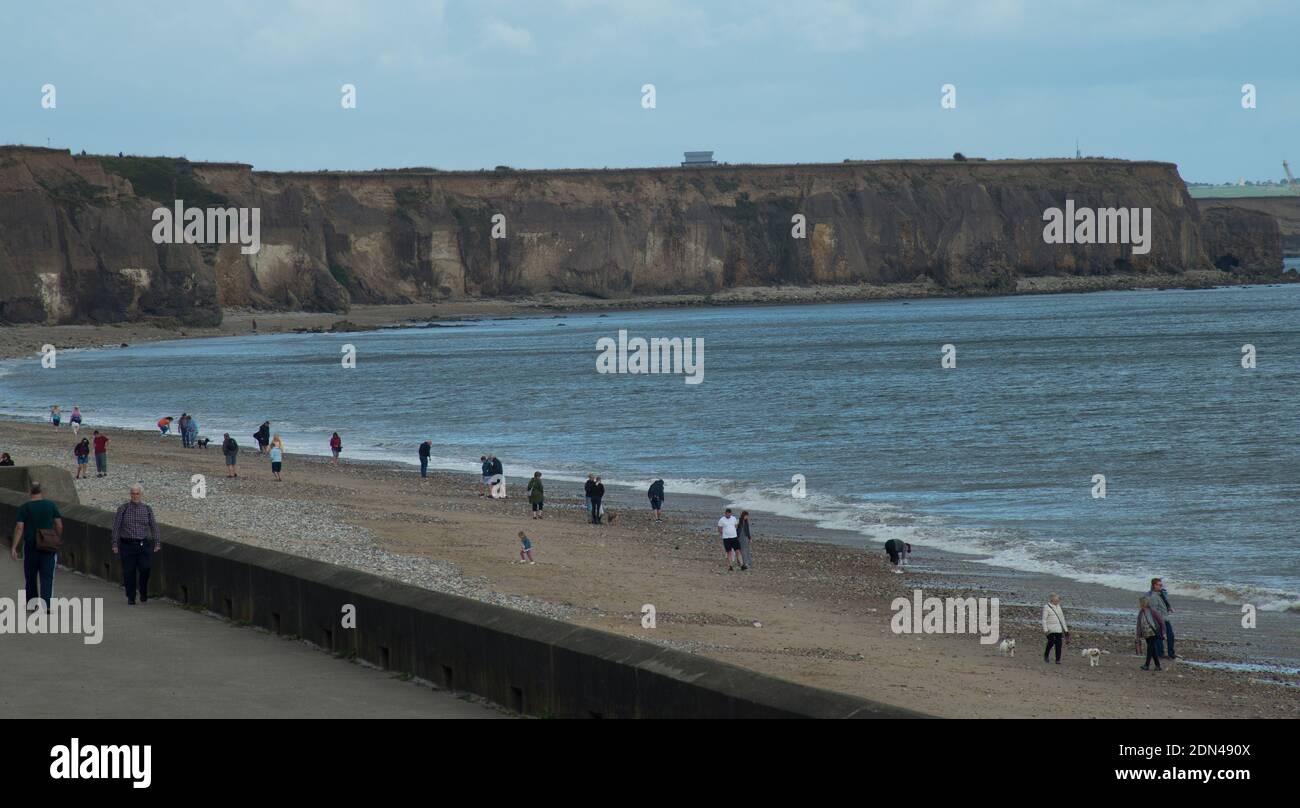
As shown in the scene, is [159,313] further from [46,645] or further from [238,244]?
[46,645]

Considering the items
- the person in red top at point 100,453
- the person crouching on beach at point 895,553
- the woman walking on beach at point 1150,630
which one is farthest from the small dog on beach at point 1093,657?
the person in red top at point 100,453

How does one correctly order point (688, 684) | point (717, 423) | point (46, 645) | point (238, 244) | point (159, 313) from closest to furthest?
point (688, 684) → point (46, 645) → point (717, 423) → point (159, 313) → point (238, 244)

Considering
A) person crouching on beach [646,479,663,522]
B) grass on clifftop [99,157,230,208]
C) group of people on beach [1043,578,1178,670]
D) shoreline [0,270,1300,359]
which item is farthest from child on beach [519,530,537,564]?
grass on clifftop [99,157,230,208]

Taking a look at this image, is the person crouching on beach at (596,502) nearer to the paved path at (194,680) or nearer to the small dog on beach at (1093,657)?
the small dog on beach at (1093,657)

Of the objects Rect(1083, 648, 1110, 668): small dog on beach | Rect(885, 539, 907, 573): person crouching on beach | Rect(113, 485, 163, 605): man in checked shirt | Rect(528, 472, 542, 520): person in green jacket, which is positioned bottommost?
Rect(1083, 648, 1110, 668): small dog on beach

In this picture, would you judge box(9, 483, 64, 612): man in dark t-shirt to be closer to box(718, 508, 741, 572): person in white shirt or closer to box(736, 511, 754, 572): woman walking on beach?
box(718, 508, 741, 572): person in white shirt

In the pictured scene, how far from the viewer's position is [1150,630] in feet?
53.1

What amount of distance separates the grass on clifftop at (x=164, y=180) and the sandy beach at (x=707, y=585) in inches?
4851

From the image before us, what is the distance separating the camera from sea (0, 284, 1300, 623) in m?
27.3

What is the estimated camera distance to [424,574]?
66.2 feet

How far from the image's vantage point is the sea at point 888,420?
27.3m
